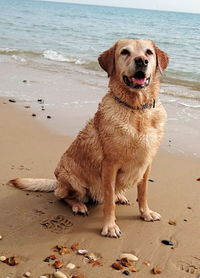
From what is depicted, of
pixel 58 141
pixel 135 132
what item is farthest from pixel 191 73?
pixel 135 132

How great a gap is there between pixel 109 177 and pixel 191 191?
50.4 inches

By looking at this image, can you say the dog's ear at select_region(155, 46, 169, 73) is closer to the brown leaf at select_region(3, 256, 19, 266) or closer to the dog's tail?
the dog's tail

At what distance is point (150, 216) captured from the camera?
3924 mm

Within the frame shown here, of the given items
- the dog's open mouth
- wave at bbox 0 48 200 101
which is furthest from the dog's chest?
wave at bbox 0 48 200 101

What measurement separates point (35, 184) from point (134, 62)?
5.79 feet

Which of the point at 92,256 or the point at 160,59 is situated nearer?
the point at 92,256

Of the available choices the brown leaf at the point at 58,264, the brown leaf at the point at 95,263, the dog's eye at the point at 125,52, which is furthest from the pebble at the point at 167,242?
the dog's eye at the point at 125,52

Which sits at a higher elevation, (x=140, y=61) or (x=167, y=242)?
(x=140, y=61)

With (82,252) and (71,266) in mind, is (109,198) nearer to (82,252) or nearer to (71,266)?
(82,252)

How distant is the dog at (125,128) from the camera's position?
11.5ft

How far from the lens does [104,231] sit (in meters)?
3.64

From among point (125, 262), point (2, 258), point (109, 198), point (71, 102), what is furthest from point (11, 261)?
point (71, 102)

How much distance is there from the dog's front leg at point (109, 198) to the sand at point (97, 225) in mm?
83

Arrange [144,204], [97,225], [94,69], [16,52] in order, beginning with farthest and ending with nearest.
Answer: [16,52]
[94,69]
[144,204]
[97,225]
